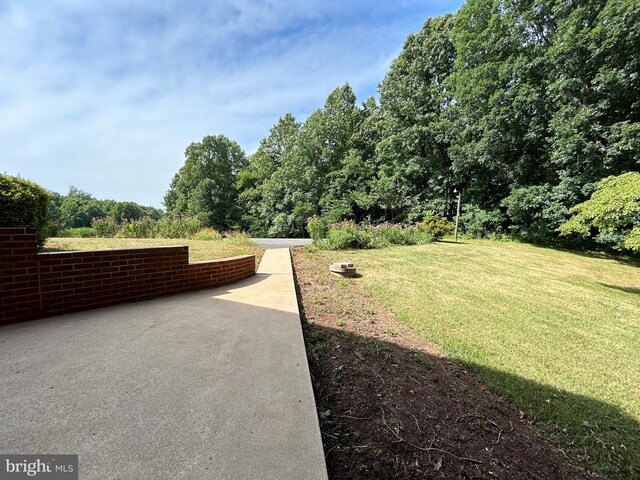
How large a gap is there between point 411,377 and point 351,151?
1951cm

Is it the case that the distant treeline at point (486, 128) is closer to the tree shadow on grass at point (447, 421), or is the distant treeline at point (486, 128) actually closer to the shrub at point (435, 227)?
the shrub at point (435, 227)

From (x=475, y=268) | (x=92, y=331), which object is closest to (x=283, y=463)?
(x=92, y=331)

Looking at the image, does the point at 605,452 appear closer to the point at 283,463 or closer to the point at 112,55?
the point at 283,463

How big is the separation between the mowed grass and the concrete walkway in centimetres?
182

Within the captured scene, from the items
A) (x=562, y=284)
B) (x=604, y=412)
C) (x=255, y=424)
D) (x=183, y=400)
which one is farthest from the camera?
(x=562, y=284)

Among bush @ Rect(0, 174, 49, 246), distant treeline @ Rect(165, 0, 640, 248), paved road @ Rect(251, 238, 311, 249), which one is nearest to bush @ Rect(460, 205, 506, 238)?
distant treeline @ Rect(165, 0, 640, 248)

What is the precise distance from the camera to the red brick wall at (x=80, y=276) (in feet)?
7.94

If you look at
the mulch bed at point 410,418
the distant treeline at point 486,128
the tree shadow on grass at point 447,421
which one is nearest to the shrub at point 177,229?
the distant treeline at point 486,128

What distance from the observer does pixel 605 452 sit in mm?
1688

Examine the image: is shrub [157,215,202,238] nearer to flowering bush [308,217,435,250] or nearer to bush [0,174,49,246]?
flowering bush [308,217,435,250]

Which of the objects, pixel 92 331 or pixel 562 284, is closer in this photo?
pixel 92 331

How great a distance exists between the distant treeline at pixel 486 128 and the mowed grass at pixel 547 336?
20.6 ft

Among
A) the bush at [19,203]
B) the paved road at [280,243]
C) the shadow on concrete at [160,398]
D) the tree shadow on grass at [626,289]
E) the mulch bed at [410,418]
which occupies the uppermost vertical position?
the bush at [19,203]

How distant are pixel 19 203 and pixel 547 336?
7.53m
